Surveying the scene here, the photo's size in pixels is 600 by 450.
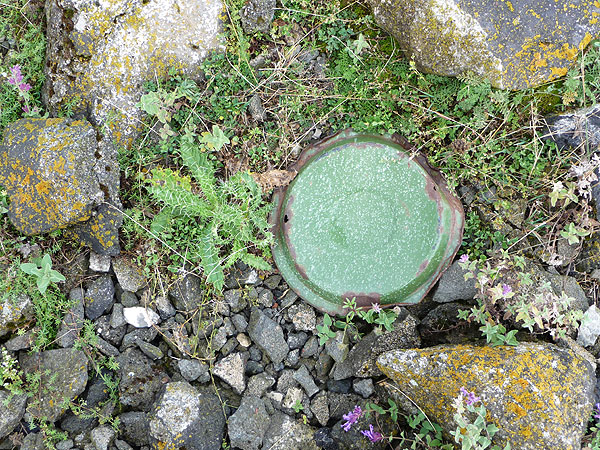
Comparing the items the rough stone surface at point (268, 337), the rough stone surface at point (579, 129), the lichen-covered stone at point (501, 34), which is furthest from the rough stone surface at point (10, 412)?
the rough stone surface at point (579, 129)

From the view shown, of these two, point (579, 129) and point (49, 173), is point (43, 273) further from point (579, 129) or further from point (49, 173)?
point (579, 129)

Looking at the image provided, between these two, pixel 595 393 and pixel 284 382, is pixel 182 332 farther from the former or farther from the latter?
pixel 595 393

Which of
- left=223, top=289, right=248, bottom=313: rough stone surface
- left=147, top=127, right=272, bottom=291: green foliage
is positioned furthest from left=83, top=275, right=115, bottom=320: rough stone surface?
left=223, top=289, right=248, bottom=313: rough stone surface

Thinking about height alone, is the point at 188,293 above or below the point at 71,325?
above

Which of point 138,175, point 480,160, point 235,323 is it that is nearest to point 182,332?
point 235,323

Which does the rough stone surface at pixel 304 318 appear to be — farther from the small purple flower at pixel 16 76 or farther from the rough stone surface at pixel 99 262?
the small purple flower at pixel 16 76

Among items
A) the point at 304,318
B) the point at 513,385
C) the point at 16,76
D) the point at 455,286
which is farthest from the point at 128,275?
the point at 513,385

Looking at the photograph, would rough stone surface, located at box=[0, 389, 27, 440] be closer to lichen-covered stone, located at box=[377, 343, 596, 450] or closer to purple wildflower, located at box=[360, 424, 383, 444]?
purple wildflower, located at box=[360, 424, 383, 444]
